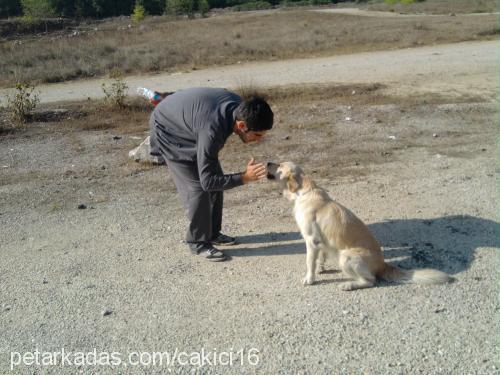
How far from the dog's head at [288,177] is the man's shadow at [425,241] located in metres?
0.84

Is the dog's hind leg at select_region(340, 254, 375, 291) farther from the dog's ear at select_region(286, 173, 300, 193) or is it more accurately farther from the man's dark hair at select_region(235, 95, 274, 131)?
the man's dark hair at select_region(235, 95, 274, 131)

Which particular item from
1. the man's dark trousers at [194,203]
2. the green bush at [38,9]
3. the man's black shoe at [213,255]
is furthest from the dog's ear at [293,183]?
the green bush at [38,9]

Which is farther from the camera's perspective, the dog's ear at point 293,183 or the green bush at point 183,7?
the green bush at point 183,7

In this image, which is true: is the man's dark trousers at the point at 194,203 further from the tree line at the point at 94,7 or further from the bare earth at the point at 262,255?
the tree line at the point at 94,7

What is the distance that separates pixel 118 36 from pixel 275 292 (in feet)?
92.6

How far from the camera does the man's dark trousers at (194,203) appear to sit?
4996 mm

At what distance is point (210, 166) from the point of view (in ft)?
14.9

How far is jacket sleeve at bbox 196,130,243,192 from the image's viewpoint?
4.48 metres

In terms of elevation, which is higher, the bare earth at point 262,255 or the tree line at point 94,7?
the tree line at point 94,7

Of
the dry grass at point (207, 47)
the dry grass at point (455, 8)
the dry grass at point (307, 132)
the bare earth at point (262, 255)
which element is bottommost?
the bare earth at point (262, 255)

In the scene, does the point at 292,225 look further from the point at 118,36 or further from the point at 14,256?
the point at 118,36

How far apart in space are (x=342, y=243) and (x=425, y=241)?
1336 millimetres

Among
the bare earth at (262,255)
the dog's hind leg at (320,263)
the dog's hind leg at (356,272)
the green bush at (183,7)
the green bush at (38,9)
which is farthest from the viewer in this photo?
the green bush at (183,7)

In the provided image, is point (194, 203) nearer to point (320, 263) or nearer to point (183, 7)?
point (320, 263)
